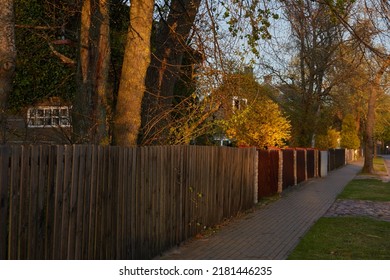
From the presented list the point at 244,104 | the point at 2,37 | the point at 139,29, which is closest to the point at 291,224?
the point at 244,104

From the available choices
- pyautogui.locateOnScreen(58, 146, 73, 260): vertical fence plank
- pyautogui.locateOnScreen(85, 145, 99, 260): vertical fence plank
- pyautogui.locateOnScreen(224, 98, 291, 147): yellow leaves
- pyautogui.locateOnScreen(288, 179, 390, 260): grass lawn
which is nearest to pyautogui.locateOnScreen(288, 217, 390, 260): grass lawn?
pyautogui.locateOnScreen(288, 179, 390, 260): grass lawn

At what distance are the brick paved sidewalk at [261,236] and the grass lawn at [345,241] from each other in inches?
10.1

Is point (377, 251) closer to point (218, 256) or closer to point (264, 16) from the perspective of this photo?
point (218, 256)

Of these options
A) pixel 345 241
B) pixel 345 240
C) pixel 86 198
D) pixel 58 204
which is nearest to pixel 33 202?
pixel 58 204

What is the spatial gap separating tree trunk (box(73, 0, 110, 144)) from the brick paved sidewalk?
8.98 ft

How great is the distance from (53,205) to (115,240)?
161 centimetres

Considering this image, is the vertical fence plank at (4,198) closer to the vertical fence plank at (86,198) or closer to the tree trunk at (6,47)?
→ the vertical fence plank at (86,198)

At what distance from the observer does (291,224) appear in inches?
506

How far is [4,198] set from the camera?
5.05m

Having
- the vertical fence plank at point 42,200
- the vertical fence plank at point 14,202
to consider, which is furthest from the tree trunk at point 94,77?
the vertical fence plank at point 14,202

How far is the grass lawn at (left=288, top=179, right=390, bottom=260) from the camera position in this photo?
9008mm

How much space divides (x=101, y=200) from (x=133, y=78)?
3694mm

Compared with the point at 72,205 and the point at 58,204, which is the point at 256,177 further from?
the point at 58,204

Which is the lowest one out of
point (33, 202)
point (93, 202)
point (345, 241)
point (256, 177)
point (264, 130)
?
point (345, 241)
